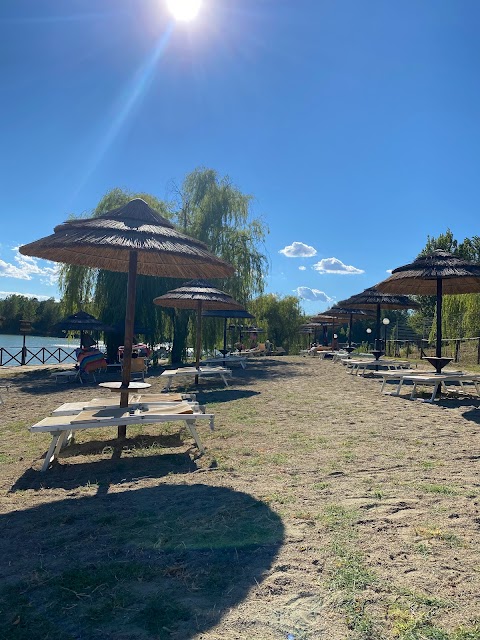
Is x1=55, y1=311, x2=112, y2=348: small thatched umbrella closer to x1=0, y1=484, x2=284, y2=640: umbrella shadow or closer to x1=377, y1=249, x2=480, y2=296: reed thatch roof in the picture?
x1=377, y1=249, x2=480, y2=296: reed thatch roof

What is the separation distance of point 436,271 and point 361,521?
5.91 metres

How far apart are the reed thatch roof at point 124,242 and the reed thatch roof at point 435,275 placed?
399cm

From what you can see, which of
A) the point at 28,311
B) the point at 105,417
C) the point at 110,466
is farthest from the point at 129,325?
the point at 28,311

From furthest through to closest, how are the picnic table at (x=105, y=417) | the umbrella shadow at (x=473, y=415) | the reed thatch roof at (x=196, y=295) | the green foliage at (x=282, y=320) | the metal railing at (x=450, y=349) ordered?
the green foliage at (x=282, y=320)
the metal railing at (x=450, y=349)
the reed thatch roof at (x=196, y=295)
the umbrella shadow at (x=473, y=415)
the picnic table at (x=105, y=417)

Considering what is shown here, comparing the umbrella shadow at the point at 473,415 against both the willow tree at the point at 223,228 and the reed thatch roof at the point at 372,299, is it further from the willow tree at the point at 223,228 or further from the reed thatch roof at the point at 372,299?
the willow tree at the point at 223,228

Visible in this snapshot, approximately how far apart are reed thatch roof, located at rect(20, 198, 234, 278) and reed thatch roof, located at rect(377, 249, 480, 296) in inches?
157

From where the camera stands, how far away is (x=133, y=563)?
7.48 ft

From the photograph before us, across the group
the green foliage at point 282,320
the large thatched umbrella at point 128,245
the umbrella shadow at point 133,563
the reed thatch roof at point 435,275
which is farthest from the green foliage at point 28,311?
the umbrella shadow at point 133,563

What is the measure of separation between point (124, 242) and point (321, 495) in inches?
106

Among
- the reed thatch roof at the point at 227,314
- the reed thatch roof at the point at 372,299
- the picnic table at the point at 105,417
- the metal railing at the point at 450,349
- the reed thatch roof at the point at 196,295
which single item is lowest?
the picnic table at the point at 105,417

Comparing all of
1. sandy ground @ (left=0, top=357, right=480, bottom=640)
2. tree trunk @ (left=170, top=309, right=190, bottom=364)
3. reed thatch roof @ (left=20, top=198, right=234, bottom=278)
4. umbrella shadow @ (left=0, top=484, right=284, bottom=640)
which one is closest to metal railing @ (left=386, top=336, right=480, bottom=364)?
tree trunk @ (left=170, top=309, right=190, bottom=364)

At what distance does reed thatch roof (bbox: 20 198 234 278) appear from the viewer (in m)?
4.07

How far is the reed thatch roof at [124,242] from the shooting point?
407 centimetres

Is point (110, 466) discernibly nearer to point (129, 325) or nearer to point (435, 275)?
point (129, 325)
